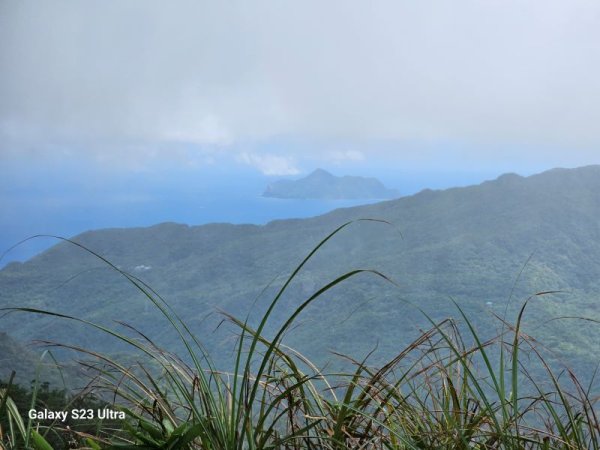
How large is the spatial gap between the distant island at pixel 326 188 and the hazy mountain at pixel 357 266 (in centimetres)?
43

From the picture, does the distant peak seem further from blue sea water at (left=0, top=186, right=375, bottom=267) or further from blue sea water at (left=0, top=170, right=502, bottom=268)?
blue sea water at (left=0, top=186, right=375, bottom=267)

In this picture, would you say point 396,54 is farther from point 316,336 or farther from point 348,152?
point 348,152

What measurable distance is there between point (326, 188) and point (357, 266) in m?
2.38

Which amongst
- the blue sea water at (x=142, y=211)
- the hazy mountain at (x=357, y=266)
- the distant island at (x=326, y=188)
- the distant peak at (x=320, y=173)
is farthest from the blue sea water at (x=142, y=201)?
the distant peak at (x=320, y=173)

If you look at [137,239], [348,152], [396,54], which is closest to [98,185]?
[137,239]

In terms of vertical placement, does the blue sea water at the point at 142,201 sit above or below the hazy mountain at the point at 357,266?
above

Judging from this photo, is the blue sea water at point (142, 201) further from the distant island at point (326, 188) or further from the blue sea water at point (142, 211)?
the distant island at point (326, 188)

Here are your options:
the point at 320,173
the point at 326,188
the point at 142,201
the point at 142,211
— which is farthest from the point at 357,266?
the point at 142,201

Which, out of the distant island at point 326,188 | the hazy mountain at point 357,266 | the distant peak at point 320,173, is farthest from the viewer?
the distant peak at point 320,173

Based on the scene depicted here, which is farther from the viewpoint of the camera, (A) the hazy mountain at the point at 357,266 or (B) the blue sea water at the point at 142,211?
(B) the blue sea water at the point at 142,211

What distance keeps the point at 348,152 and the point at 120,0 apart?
4.71 meters

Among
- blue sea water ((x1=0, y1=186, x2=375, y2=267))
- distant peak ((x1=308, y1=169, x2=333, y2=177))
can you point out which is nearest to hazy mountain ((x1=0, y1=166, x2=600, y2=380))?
blue sea water ((x1=0, y1=186, x2=375, y2=267))

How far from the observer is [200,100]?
7223 millimetres

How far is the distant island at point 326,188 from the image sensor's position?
9234 millimetres
